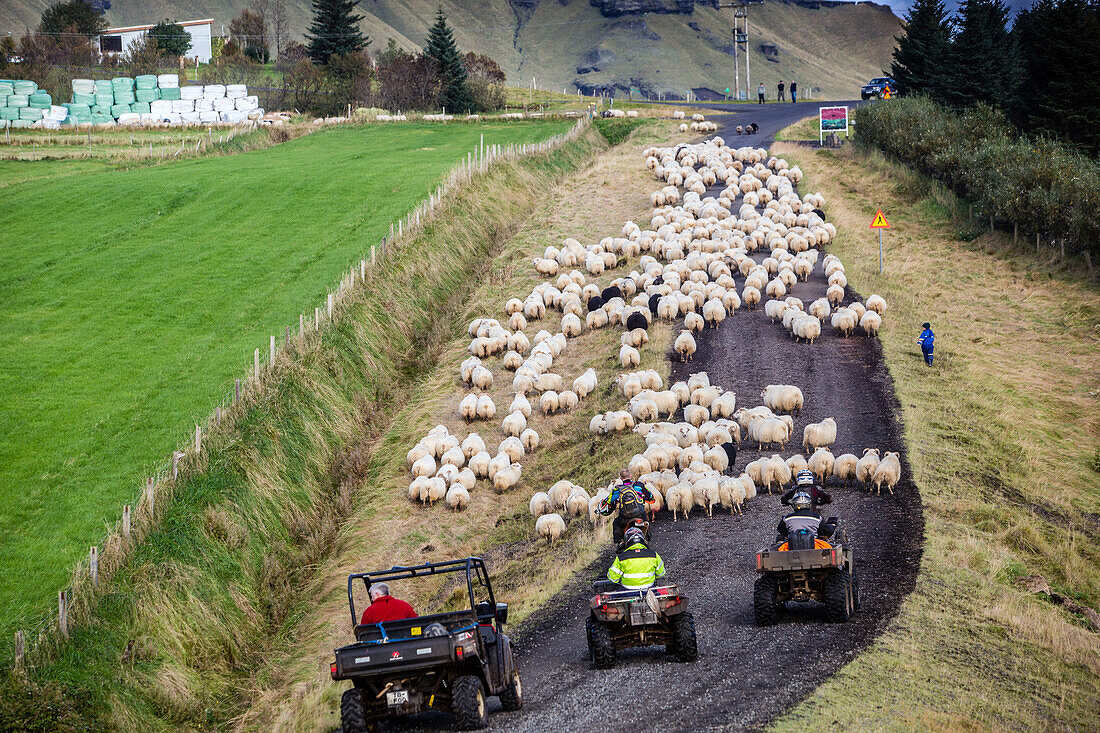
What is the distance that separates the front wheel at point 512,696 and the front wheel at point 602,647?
1.48 m

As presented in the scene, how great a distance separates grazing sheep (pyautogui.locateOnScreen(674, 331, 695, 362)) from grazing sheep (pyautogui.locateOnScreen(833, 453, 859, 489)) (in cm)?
954

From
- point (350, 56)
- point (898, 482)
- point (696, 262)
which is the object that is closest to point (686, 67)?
point (350, 56)

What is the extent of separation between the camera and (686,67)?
197 metres

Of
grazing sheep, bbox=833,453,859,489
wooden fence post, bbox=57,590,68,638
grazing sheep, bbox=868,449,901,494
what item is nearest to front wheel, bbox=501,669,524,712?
wooden fence post, bbox=57,590,68,638

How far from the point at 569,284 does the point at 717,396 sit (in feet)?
38.4

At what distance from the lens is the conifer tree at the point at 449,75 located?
269ft

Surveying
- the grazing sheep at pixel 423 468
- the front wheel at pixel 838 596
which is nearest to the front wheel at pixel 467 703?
the front wheel at pixel 838 596

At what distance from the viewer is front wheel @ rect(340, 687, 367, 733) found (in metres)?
12.1

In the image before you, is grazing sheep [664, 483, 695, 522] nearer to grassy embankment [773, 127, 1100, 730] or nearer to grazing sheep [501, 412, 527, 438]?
grassy embankment [773, 127, 1100, 730]

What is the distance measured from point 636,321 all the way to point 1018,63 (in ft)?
171

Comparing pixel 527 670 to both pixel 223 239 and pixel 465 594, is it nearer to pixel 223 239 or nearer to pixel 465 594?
pixel 465 594

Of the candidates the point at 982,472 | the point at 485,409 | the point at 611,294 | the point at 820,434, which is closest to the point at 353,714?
the point at 820,434

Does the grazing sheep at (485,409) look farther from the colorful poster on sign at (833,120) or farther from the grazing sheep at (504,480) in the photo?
the colorful poster on sign at (833,120)

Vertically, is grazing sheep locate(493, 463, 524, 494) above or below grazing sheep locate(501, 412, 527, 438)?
below
